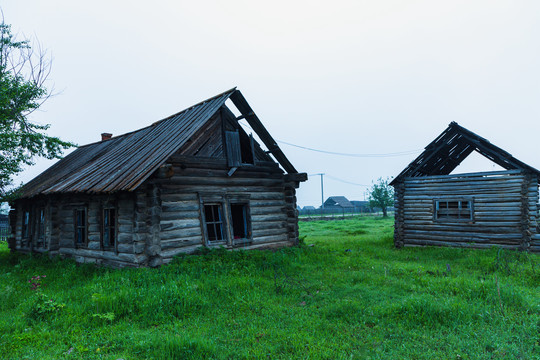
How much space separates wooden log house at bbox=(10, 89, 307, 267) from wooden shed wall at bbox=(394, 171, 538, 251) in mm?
6387

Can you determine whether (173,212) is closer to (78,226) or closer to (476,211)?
(78,226)

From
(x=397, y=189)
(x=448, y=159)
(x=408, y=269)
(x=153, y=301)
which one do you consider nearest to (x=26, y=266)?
(x=153, y=301)

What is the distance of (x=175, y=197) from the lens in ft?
34.2

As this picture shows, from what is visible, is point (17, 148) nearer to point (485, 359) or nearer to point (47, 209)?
point (47, 209)

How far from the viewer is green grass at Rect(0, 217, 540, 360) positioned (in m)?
4.95

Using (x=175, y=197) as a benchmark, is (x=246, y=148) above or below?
above

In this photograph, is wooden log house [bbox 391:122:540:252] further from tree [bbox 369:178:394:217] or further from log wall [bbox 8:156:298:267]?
tree [bbox 369:178:394:217]

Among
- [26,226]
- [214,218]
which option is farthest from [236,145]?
[26,226]

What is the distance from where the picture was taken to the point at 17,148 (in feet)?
43.5

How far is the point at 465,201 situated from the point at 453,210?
2.13 ft

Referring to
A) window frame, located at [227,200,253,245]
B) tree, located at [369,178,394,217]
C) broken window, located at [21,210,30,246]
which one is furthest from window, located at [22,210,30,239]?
tree, located at [369,178,394,217]

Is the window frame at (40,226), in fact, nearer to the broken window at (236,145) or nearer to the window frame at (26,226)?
the window frame at (26,226)

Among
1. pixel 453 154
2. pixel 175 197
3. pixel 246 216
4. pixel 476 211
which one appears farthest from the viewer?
pixel 453 154

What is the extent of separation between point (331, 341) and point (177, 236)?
21.0 ft
